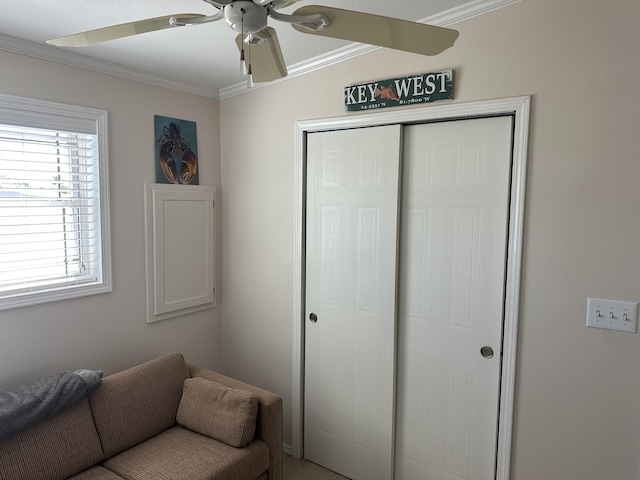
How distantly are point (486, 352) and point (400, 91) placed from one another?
55.3 inches

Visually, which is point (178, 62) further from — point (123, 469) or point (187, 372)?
point (123, 469)

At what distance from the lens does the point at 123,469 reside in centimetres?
204

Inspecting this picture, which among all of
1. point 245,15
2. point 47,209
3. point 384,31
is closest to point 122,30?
point 245,15

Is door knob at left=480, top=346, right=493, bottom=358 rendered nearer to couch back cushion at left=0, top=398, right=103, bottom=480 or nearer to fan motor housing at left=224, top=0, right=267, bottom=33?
fan motor housing at left=224, top=0, right=267, bottom=33

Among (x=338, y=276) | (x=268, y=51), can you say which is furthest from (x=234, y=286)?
(x=268, y=51)

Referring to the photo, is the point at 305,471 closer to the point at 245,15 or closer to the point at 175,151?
the point at 175,151

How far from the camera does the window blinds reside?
219 centimetres

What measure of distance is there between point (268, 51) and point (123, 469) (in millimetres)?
2011

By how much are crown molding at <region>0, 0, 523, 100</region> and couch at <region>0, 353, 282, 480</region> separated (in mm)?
1767

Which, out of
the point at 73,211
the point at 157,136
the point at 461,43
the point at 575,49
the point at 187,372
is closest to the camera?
the point at 575,49

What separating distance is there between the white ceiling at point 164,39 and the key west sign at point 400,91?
10.4 inches

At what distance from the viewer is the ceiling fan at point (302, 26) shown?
1.08 metres

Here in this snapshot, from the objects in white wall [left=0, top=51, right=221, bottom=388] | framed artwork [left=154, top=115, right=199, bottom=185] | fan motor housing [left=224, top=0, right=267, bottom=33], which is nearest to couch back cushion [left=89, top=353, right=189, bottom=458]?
white wall [left=0, top=51, right=221, bottom=388]

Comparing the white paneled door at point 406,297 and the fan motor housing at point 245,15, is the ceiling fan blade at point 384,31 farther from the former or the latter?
the white paneled door at point 406,297
